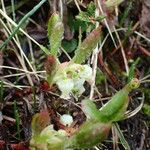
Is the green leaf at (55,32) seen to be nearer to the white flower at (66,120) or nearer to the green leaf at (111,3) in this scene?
the white flower at (66,120)

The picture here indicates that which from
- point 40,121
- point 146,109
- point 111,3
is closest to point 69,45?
point 111,3

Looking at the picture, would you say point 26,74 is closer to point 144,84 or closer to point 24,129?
point 24,129

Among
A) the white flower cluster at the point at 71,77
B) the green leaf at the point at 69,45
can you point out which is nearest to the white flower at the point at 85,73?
the white flower cluster at the point at 71,77

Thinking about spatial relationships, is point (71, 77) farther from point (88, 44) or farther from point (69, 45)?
point (69, 45)

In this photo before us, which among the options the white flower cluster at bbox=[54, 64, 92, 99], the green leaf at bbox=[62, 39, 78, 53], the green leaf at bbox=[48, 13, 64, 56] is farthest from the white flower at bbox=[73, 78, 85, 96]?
the green leaf at bbox=[62, 39, 78, 53]

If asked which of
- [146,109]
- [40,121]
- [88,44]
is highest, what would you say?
[88,44]

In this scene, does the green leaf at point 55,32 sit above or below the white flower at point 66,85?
above

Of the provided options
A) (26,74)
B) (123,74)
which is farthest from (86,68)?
(123,74)

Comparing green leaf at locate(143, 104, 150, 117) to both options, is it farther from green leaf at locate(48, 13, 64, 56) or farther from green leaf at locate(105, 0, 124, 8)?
green leaf at locate(48, 13, 64, 56)
